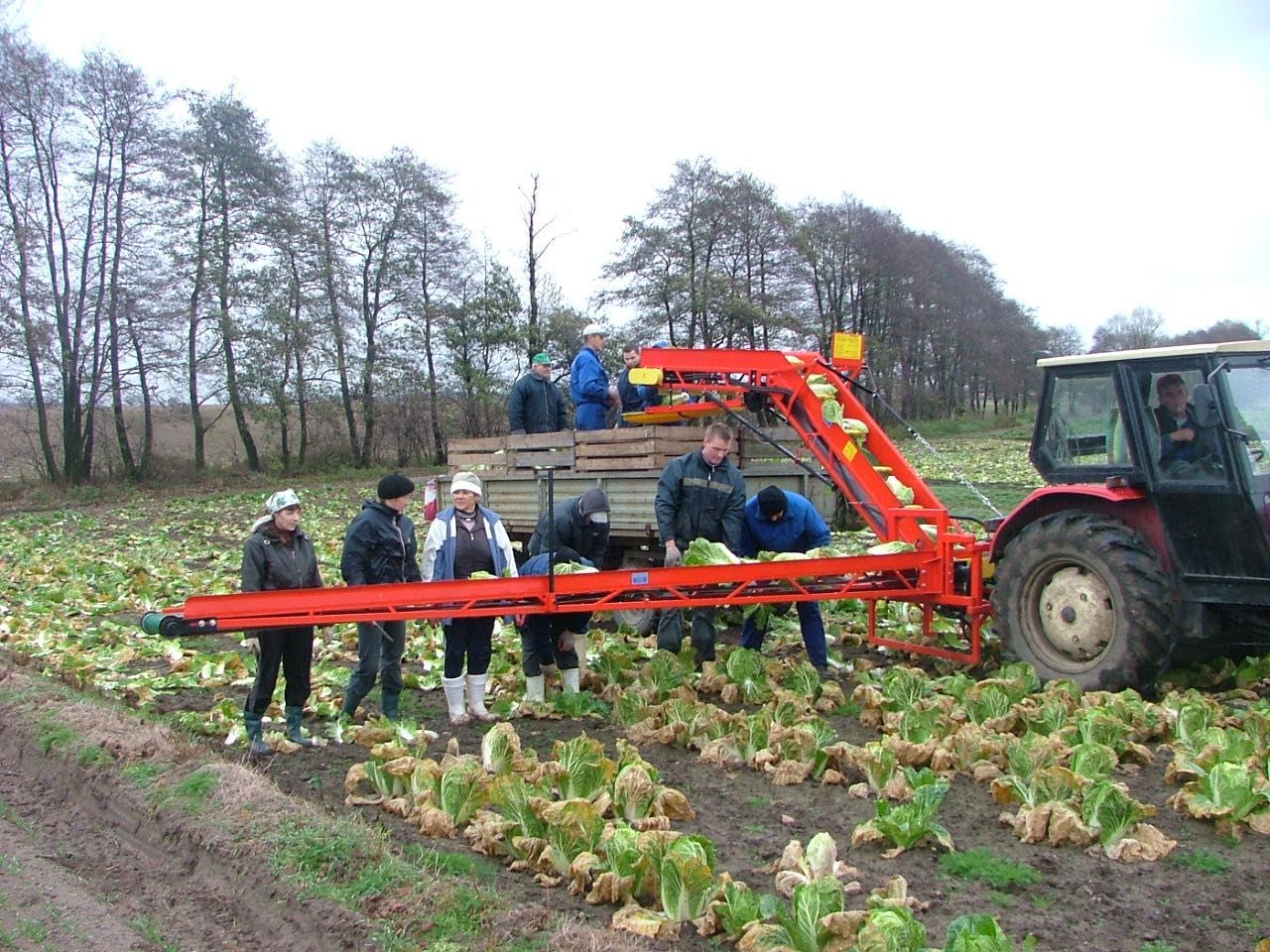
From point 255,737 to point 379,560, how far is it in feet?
4.25

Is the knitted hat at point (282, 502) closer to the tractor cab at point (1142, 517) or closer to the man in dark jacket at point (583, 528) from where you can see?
the man in dark jacket at point (583, 528)

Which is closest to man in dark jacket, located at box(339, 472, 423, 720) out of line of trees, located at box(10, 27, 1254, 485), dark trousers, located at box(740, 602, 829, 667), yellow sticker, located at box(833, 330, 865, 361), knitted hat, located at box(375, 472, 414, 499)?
knitted hat, located at box(375, 472, 414, 499)

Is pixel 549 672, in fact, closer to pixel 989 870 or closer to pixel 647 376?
pixel 647 376

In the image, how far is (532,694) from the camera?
7191 mm

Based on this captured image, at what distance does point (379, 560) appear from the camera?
6.70 meters

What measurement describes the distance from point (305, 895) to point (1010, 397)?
241 ft

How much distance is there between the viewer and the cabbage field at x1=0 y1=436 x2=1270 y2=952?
3.87 m

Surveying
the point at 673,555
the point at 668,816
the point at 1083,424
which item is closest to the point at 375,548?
the point at 673,555

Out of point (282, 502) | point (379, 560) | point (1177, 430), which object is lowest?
point (379, 560)

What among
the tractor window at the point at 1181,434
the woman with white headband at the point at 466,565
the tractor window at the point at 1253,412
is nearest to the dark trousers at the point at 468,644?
the woman with white headband at the point at 466,565

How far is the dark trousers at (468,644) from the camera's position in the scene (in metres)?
6.77

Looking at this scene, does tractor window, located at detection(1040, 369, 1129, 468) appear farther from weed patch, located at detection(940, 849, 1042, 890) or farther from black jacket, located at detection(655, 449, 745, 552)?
weed patch, located at detection(940, 849, 1042, 890)

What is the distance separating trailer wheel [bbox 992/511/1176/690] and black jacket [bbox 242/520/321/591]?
449cm

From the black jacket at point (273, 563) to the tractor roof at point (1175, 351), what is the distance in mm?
5042
